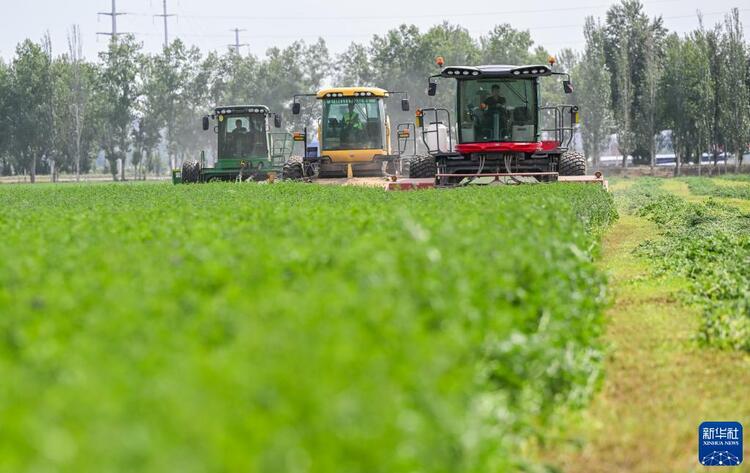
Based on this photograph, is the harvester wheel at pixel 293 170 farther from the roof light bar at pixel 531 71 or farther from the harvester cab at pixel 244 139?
the roof light bar at pixel 531 71

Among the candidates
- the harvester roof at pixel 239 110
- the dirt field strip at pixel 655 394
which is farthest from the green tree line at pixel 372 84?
the dirt field strip at pixel 655 394

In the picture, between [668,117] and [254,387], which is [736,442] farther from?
[668,117]

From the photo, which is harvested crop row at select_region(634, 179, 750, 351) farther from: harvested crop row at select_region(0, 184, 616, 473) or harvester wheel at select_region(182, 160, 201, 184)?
harvester wheel at select_region(182, 160, 201, 184)

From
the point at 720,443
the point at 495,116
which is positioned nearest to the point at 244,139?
the point at 495,116

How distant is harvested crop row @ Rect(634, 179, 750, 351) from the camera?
10.3m

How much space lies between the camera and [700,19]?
72125 millimetres

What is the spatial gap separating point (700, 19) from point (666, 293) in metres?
63.2

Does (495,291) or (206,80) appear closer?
(495,291)

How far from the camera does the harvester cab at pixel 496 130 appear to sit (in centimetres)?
2503

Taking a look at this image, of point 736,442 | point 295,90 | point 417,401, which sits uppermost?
point 295,90

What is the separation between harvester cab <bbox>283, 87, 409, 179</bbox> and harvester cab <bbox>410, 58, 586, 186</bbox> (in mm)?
7393

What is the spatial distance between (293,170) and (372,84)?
250 ft

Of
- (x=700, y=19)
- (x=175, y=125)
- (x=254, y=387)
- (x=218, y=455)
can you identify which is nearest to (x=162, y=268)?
(x=254, y=387)

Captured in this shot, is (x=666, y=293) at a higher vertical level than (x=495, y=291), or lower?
lower
